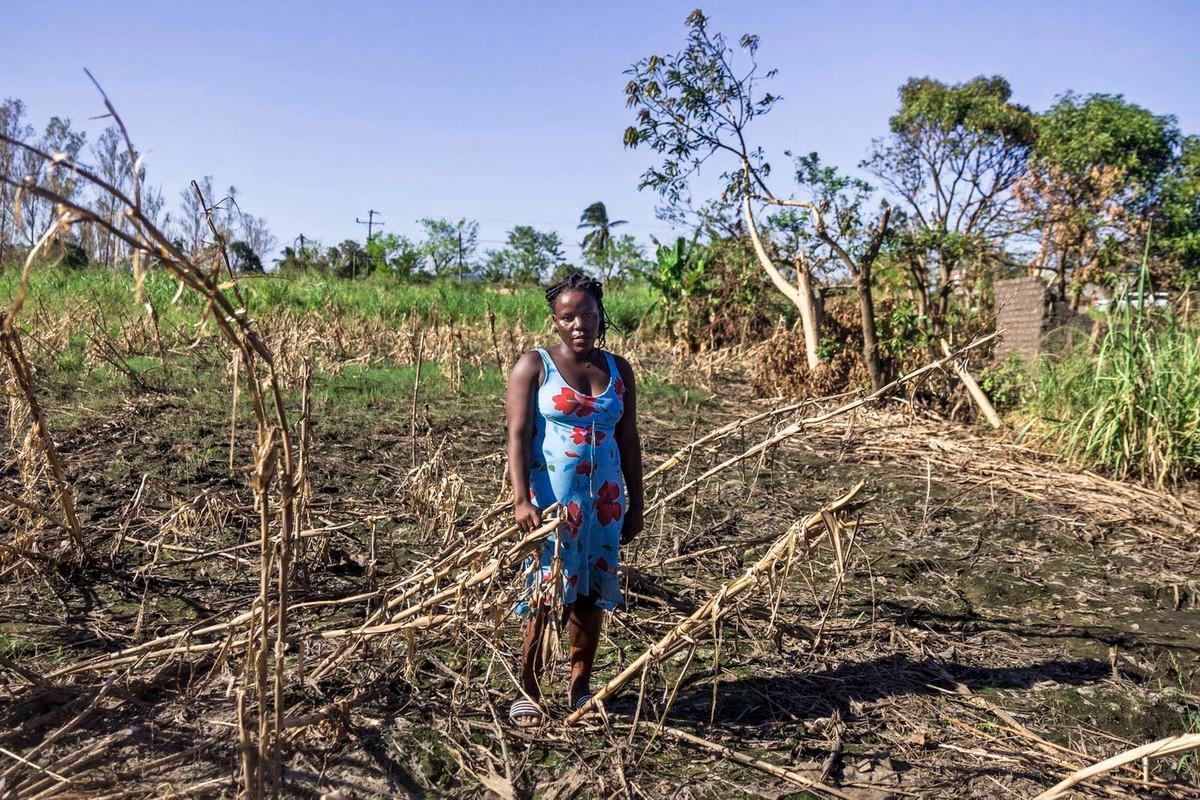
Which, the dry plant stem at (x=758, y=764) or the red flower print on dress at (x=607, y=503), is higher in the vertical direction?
the red flower print on dress at (x=607, y=503)

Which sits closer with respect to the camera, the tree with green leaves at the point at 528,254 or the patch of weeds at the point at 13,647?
the patch of weeds at the point at 13,647

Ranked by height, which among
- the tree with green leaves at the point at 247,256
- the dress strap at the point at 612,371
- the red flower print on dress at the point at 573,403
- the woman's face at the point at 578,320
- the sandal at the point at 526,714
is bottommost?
the sandal at the point at 526,714

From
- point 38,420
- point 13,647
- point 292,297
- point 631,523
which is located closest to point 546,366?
point 631,523

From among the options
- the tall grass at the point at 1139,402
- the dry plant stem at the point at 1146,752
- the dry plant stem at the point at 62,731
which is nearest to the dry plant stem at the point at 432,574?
the dry plant stem at the point at 62,731

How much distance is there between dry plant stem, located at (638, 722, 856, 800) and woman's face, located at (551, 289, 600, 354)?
115cm

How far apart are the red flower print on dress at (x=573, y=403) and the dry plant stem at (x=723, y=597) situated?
0.66 meters

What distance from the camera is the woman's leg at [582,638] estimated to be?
272cm

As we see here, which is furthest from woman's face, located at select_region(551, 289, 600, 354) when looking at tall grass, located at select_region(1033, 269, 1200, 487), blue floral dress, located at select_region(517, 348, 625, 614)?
tall grass, located at select_region(1033, 269, 1200, 487)

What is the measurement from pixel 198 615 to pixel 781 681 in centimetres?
228

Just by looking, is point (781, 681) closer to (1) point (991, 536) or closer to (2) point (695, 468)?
(1) point (991, 536)

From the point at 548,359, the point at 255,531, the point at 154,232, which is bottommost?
the point at 255,531

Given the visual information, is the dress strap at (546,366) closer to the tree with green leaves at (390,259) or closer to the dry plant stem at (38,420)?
the dry plant stem at (38,420)

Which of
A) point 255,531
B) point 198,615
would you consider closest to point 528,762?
point 198,615

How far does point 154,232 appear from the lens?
1.31 m
